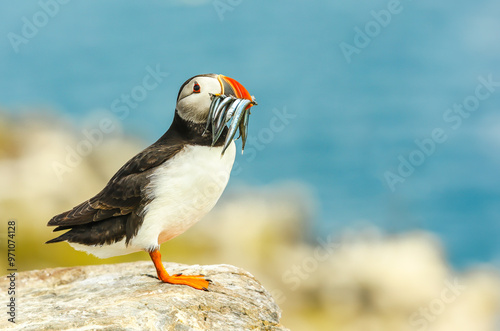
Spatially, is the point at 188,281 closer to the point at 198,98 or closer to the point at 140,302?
the point at 140,302

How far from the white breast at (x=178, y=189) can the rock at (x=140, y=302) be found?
593 millimetres

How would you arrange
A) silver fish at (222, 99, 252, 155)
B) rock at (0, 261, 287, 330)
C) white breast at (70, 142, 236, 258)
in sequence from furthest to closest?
white breast at (70, 142, 236, 258) → silver fish at (222, 99, 252, 155) → rock at (0, 261, 287, 330)

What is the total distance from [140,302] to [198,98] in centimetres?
201

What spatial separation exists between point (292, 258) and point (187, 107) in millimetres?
5777

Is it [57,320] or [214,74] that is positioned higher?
[214,74]

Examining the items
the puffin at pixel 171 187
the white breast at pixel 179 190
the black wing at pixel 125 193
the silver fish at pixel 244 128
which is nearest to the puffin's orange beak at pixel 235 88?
the puffin at pixel 171 187

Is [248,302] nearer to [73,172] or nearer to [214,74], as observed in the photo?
[214,74]

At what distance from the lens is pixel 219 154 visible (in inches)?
227

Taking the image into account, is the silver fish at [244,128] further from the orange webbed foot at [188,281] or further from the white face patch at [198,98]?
the orange webbed foot at [188,281]

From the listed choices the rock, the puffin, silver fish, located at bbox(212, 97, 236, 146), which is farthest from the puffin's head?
the rock

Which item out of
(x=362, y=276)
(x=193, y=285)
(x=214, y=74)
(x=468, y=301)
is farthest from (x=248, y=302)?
(x=468, y=301)

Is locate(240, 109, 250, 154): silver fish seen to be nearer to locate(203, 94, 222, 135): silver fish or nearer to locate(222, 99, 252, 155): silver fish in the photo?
locate(222, 99, 252, 155): silver fish

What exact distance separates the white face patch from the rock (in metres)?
1.71

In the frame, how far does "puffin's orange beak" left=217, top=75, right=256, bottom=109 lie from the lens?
5.66m
